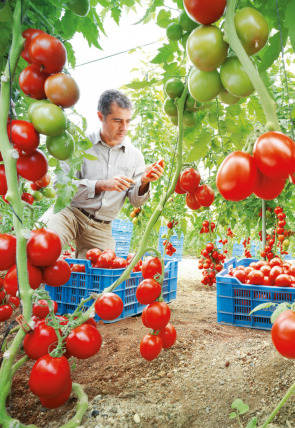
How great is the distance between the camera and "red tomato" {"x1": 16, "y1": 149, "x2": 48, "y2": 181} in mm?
887

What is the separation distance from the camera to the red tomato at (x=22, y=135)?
0.83 meters

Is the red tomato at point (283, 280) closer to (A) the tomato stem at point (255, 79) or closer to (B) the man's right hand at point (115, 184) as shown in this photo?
(B) the man's right hand at point (115, 184)

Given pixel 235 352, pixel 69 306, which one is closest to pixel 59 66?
pixel 235 352

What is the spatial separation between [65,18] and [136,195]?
1830 mm

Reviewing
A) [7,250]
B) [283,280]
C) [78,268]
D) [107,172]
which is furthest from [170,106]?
[107,172]

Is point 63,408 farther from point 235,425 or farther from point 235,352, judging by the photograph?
point 235,352

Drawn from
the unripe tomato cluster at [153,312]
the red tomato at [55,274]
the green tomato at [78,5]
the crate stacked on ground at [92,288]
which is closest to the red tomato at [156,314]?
the unripe tomato cluster at [153,312]

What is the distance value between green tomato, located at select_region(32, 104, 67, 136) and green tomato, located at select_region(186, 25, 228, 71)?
0.36 meters

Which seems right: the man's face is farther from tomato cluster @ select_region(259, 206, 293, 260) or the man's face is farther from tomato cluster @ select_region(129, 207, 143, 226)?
tomato cluster @ select_region(259, 206, 293, 260)

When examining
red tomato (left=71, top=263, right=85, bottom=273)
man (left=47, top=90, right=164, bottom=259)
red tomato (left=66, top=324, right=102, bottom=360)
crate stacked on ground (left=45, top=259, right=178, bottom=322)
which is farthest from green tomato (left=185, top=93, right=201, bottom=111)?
red tomato (left=71, top=263, right=85, bottom=273)

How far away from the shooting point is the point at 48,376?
33.5 inches

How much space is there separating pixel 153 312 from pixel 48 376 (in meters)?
0.44

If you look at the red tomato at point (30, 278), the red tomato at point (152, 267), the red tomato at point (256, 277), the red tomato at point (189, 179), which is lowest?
the red tomato at point (256, 277)

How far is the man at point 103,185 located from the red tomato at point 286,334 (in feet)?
6.94
